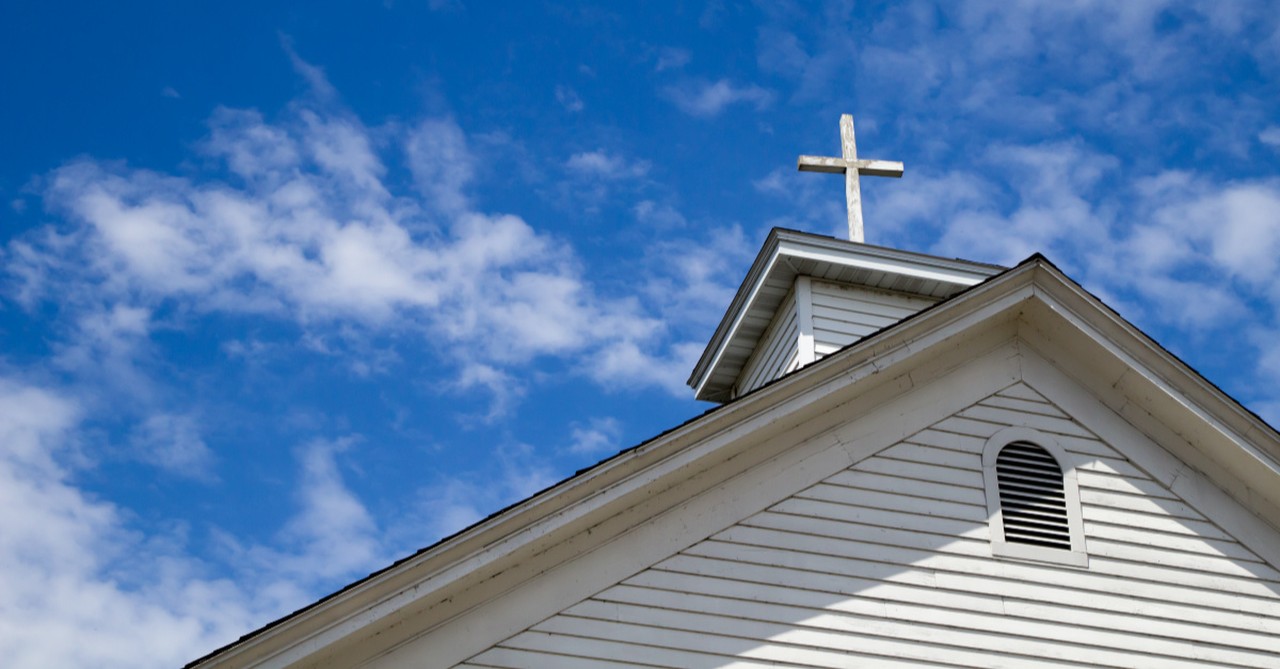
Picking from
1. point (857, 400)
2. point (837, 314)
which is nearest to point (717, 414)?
point (857, 400)

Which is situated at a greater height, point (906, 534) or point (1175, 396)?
point (1175, 396)

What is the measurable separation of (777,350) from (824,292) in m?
0.95

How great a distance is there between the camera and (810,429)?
35.7 ft

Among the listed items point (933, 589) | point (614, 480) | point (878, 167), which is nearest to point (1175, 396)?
point (933, 589)

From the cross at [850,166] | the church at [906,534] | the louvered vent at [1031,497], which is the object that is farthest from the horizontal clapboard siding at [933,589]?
the cross at [850,166]

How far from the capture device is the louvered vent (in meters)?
10.8

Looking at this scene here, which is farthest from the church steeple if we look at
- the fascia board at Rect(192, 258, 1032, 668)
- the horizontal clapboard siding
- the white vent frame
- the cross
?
the horizontal clapboard siding

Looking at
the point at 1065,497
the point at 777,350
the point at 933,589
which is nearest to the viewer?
the point at 933,589

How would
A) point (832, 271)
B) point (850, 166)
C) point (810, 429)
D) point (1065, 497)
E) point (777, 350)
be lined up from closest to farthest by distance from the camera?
point (810, 429)
point (1065, 497)
point (832, 271)
point (777, 350)
point (850, 166)

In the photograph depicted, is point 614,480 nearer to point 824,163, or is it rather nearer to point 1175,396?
point 1175,396

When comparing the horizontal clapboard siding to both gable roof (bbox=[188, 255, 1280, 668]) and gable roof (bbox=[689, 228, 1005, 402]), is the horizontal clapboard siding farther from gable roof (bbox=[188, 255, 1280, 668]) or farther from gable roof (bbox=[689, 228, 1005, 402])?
gable roof (bbox=[689, 228, 1005, 402])

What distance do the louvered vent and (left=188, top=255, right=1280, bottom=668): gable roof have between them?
85 centimetres

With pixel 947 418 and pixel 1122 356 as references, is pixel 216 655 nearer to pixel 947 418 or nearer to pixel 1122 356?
pixel 947 418

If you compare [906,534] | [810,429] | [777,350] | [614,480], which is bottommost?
[906,534]
